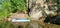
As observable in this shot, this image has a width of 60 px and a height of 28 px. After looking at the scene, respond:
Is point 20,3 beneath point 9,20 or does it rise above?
above

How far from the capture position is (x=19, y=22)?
5734 millimetres

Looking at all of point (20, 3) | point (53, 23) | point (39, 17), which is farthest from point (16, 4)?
point (53, 23)

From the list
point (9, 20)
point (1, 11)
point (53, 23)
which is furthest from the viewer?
point (1, 11)

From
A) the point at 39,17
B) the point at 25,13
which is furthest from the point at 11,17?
the point at 39,17

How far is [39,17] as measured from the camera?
634 cm

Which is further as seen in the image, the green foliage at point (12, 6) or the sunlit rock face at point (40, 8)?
the green foliage at point (12, 6)

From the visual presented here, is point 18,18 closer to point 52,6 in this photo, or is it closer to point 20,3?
point 20,3

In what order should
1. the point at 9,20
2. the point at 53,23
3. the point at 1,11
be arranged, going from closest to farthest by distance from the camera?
the point at 53,23 < the point at 9,20 < the point at 1,11

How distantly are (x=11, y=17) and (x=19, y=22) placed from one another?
2.60 ft

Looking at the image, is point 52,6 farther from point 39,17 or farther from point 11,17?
point 11,17

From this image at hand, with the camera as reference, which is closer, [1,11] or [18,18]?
[18,18]

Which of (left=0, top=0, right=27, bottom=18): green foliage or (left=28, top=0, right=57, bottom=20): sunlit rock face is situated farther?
(left=0, top=0, right=27, bottom=18): green foliage

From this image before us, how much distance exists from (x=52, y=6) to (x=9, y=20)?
185cm

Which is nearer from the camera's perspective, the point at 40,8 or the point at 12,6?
the point at 40,8
